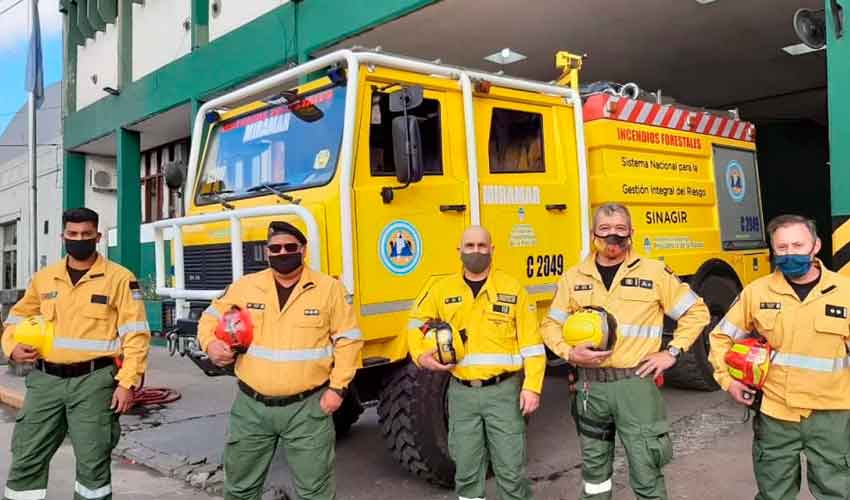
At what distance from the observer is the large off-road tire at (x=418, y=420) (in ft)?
13.9

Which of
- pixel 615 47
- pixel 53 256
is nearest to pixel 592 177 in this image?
pixel 615 47

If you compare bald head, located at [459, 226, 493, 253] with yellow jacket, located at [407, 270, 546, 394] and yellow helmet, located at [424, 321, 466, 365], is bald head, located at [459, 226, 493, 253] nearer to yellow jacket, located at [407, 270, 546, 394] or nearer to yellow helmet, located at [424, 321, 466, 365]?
yellow jacket, located at [407, 270, 546, 394]

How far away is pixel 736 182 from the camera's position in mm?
6918

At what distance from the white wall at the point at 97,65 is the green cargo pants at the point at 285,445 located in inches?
508

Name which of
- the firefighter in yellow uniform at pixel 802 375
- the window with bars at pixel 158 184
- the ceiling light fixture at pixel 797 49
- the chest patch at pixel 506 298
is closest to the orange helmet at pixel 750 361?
the firefighter in yellow uniform at pixel 802 375

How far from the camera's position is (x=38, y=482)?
3.72 meters

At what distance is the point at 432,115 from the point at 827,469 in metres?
2.90

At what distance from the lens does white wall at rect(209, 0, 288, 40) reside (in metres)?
10.3

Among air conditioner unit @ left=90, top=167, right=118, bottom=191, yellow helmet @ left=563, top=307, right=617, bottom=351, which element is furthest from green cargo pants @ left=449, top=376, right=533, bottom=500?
air conditioner unit @ left=90, top=167, right=118, bottom=191

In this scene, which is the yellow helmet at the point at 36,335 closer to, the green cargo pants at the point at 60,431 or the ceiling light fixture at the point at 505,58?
the green cargo pants at the point at 60,431

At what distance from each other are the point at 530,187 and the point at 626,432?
2.13m

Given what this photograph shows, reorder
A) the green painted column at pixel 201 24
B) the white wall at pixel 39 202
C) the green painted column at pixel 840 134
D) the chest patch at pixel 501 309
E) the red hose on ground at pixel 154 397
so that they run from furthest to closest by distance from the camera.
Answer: the white wall at pixel 39 202 < the green painted column at pixel 201 24 < the red hose on ground at pixel 154 397 < the green painted column at pixel 840 134 < the chest patch at pixel 501 309

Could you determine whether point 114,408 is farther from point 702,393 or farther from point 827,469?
point 702,393

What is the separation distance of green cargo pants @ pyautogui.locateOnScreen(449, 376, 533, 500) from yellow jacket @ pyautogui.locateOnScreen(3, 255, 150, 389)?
1726 millimetres
